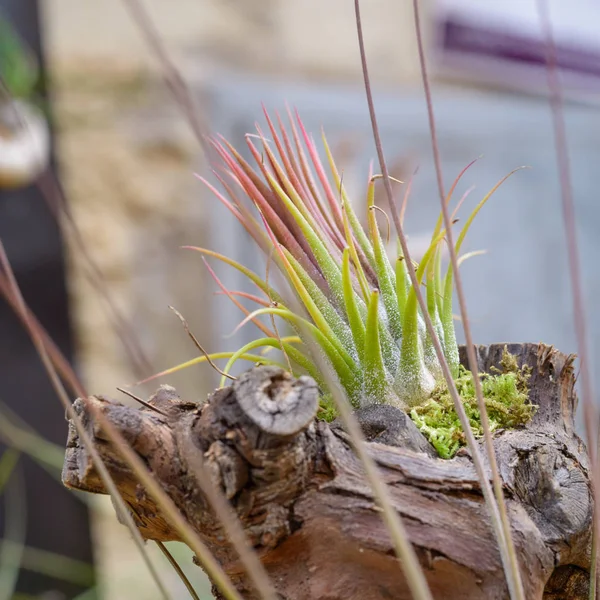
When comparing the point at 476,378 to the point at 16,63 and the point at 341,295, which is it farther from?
the point at 16,63

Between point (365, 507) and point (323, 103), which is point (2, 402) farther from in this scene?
point (365, 507)

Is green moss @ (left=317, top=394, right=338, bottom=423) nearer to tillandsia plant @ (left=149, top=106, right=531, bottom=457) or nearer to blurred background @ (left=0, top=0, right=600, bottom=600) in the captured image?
tillandsia plant @ (left=149, top=106, right=531, bottom=457)

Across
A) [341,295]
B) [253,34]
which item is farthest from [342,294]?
[253,34]

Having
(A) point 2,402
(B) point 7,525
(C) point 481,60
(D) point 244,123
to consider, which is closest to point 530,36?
(C) point 481,60

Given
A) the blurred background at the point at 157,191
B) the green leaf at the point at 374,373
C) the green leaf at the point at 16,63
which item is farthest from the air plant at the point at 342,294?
Result: the green leaf at the point at 16,63

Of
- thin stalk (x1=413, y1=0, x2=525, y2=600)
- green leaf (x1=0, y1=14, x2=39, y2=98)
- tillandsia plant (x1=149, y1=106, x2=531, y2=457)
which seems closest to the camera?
thin stalk (x1=413, y1=0, x2=525, y2=600)

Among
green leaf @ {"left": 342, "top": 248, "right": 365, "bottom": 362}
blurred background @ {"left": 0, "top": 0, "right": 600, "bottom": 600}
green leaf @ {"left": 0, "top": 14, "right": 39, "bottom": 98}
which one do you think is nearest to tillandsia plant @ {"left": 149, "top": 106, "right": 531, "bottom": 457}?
green leaf @ {"left": 342, "top": 248, "right": 365, "bottom": 362}
